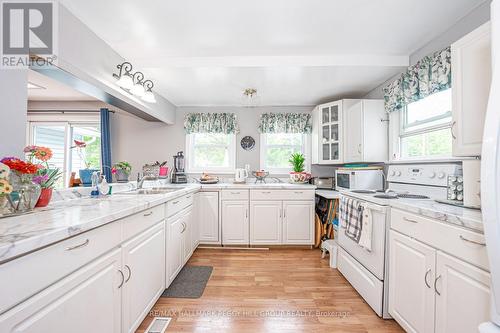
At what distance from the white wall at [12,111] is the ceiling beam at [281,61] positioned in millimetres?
1275

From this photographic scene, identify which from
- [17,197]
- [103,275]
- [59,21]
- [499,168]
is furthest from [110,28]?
[499,168]

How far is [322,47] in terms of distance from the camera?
2150mm

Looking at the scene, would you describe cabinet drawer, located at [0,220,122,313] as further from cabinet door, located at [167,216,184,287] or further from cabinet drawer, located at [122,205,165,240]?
cabinet door, located at [167,216,184,287]

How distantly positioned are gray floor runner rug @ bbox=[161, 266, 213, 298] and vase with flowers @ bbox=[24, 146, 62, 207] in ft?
4.11

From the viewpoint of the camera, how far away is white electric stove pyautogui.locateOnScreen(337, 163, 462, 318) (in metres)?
1.63

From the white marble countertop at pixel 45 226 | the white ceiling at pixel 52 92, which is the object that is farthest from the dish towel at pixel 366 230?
the white ceiling at pixel 52 92

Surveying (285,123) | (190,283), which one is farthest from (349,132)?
(190,283)

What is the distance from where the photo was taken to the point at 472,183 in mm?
1252

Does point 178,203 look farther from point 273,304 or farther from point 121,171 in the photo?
point 273,304

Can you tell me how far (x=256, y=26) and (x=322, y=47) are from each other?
754 mm

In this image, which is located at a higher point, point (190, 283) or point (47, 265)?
point (47, 265)

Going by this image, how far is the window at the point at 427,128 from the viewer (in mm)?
1922

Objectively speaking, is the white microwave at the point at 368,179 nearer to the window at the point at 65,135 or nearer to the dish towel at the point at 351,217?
the dish towel at the point at 351,217

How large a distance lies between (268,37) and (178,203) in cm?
185
